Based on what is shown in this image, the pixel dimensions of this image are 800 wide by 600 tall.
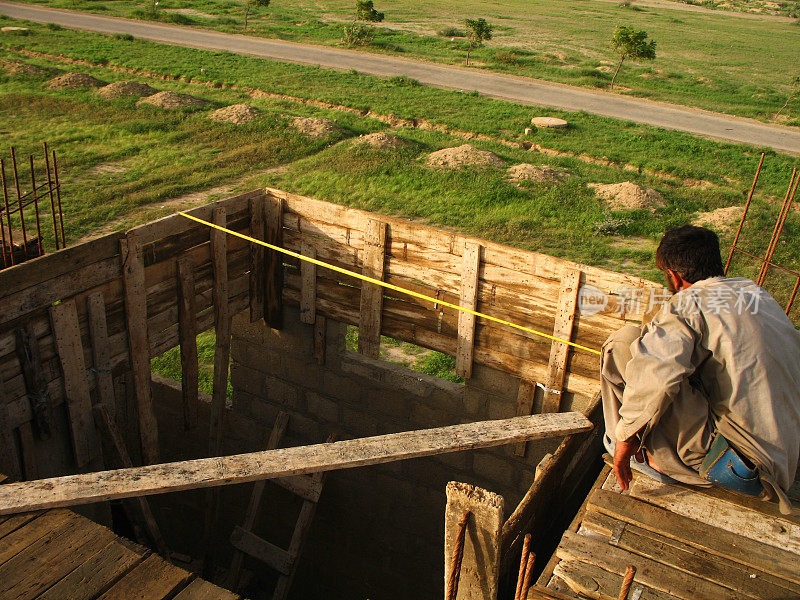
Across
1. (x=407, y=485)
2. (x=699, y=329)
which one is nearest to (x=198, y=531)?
(x=407, y=485)

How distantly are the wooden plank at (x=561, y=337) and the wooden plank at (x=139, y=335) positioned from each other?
3.51 meters

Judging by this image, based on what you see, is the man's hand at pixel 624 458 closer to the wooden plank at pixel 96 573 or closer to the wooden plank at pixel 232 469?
the wooden plank at pixel 232 469

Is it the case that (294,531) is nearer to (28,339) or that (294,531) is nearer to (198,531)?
(198,531)

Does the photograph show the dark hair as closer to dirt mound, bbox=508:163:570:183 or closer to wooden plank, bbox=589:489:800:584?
wooden plank, bbox=589:489:800:584

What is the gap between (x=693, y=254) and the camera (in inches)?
160

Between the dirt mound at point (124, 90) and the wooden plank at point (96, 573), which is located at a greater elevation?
the wooden plank at point (96, 573)

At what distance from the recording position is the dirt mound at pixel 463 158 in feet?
53.2

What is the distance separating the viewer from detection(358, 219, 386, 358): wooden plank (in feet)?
22.6

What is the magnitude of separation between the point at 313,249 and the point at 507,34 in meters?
38.4

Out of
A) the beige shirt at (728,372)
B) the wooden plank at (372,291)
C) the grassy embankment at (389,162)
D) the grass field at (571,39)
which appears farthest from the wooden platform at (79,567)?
the grass field at (571,39)

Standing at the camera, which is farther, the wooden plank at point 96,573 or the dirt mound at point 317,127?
the dirt mound at point 317,127

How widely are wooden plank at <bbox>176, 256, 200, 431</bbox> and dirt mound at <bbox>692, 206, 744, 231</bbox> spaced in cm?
993

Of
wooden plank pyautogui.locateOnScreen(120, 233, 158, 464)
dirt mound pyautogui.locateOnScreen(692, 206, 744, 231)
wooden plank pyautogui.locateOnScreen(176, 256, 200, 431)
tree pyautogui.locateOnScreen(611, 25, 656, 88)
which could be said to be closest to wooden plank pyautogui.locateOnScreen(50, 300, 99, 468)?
wooden plank pyautogui.locateOnScreen(120, 233, 158, 464)

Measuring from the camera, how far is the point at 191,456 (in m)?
8.55
